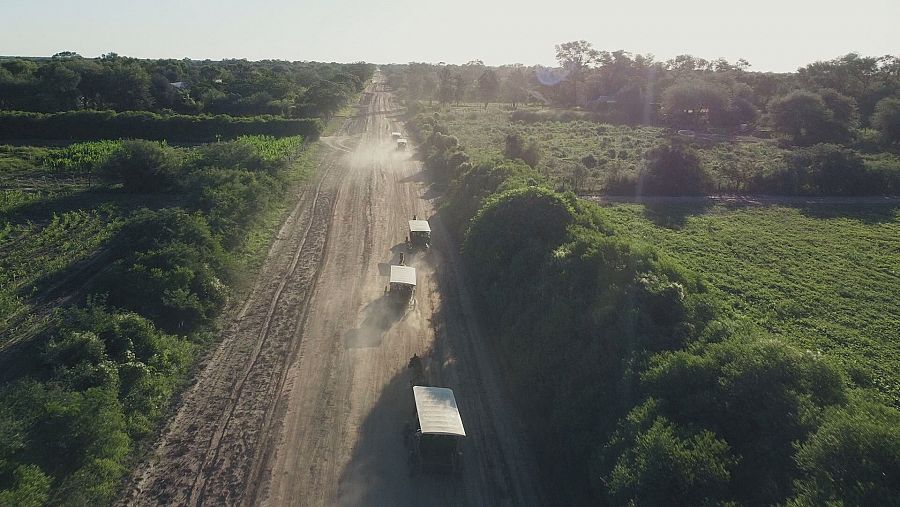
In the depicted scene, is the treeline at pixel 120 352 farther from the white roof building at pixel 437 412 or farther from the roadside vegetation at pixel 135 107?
the roadside vegetation at pixel 135 107

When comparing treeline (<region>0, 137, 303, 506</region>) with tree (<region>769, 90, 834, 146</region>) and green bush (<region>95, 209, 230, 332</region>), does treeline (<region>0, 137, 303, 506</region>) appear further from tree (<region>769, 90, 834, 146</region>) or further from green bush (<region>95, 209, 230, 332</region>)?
tree (<region>769, 90, 834, 146</region>)

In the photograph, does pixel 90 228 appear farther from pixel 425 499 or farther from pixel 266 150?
pixel 425 499

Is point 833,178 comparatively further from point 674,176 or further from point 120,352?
point 120,352

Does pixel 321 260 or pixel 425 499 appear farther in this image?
pixel 321 260

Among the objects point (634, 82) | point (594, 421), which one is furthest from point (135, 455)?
point (634, 82)

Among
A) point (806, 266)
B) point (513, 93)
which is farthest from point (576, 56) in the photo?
point (806, 266)

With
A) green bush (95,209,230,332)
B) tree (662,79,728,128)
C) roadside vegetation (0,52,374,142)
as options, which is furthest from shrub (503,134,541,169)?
tree (662,79,728,128)

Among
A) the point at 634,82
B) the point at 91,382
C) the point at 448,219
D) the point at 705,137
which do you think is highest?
the point at 634,82

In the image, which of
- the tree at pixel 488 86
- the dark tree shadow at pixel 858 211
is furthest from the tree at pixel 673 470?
the tree at pixel 488 86
